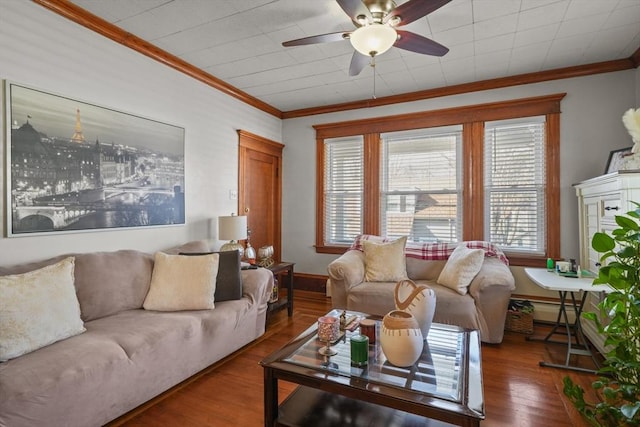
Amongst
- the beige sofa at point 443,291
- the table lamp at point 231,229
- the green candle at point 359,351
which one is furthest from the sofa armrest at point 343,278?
the green candle at point 359,351

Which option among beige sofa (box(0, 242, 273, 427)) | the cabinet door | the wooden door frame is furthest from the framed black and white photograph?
the cabinet door

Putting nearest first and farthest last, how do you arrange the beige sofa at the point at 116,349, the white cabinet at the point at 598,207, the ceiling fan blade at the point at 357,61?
the beige sofa at the point at 116,349, the white cabinet at the point at 598,207, the ceiling fan blade at the point at 357,61

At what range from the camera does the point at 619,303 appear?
1326mm

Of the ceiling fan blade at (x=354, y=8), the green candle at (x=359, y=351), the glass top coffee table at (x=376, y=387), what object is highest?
the ceiling fan blade at (x=354, y=8)

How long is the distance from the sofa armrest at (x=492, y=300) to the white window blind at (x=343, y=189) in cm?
190

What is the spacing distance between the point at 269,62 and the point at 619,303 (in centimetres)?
325

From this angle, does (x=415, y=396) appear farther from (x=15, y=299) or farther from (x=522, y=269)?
(x=522, y=269)

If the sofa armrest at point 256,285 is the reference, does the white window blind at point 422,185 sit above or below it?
above

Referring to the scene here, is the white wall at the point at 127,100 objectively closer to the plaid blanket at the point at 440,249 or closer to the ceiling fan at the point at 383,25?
the ceiling fan at the point at 383,25

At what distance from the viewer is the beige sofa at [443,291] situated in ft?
9.81

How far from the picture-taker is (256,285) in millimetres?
3000

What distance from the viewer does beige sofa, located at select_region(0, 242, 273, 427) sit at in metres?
1.55

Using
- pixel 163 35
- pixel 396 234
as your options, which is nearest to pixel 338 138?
pixel 396 234

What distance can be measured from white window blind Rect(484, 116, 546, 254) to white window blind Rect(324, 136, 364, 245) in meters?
1.61
